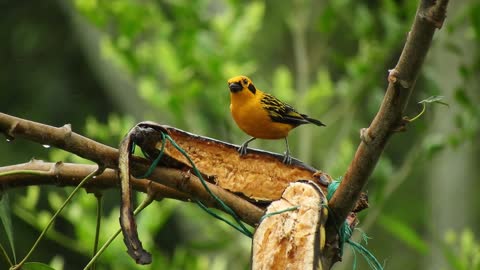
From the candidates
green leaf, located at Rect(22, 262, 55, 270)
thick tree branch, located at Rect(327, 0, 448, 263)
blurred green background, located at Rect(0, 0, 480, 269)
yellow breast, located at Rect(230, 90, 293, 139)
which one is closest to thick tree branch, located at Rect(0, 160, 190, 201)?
green leaf, located at Rect(22, 262, 55, 270)

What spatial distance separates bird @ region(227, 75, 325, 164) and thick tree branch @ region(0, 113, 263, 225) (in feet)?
2.47

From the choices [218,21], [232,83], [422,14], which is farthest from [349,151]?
[422,14]

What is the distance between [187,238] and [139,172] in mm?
3725

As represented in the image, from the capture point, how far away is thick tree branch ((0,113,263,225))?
4.97 feet

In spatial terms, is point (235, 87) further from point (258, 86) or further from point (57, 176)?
point (258, 86)

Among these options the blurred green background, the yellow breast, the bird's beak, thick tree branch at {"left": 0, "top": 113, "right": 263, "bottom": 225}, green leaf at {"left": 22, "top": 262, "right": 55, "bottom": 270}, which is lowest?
green leaf at {"left": 22, "top": 262, "right": 55, "bottom": 270}

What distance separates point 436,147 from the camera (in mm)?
3666

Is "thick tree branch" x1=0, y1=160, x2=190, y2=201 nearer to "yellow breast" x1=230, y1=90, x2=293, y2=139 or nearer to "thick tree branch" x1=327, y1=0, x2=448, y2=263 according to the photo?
"thick tree branch" x1=327, y1=0, x2=448, y2=263

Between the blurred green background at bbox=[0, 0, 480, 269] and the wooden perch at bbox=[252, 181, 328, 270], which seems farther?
the blurred green background at bbox=[0, 0, 480, 269]

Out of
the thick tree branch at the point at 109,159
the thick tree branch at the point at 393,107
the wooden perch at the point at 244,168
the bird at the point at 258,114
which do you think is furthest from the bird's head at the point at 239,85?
the thick tree branch at the point at 393,107

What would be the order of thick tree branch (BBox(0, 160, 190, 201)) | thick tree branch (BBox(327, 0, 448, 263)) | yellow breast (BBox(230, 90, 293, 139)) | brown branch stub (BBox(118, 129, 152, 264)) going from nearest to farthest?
thick tree branch (BBox(327, 0, 448, 263)) < brown branch stub (BBox(118, 129, 152, 264)) < thick tree branch (BBox(0, 160, 190, 201)) < yellow breast (BBox(230, 90, 293, 139))

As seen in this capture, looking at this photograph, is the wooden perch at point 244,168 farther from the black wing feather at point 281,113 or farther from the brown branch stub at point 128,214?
the black wing feather at point 281,113

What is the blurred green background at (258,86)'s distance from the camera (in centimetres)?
387

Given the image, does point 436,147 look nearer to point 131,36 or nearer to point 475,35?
point 475,35
